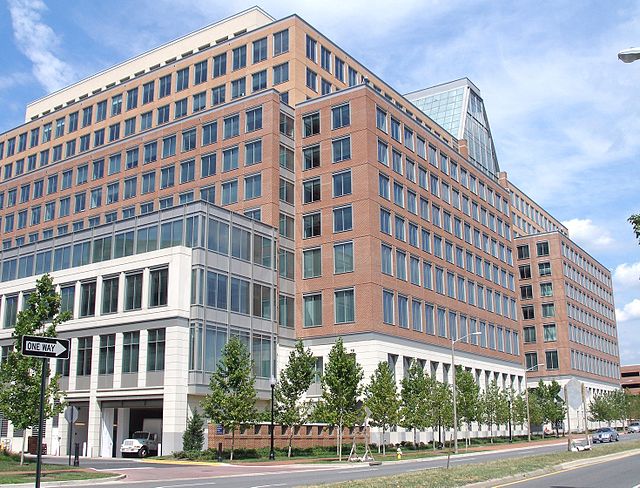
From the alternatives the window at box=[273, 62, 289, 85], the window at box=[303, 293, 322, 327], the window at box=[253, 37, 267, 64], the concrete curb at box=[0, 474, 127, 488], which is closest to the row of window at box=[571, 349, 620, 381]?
the window at box=[303, 293, 322, 327]

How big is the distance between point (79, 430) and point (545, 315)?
77.9 meters

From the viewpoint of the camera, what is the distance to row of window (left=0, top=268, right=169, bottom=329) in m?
51.1

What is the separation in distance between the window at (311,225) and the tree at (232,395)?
743 inches

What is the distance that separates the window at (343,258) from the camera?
6047cm

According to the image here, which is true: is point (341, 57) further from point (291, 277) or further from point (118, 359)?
point (118, 359)

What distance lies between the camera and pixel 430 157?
7425 cm

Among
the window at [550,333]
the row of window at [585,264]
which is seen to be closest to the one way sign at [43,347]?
the window at [550,333]

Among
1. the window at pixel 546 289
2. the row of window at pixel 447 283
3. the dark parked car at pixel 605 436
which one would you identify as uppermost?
the window at pixel 546 289

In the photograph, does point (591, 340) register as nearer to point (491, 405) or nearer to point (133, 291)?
point (491, 405)

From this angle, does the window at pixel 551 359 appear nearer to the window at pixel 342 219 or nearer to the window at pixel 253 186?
the window at pixel 342 219

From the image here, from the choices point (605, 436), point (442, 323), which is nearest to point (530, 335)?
point (605, 436)

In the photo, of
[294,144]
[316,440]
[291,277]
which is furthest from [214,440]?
[294,144]

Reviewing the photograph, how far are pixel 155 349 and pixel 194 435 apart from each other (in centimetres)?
706

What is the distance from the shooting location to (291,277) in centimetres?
6266
